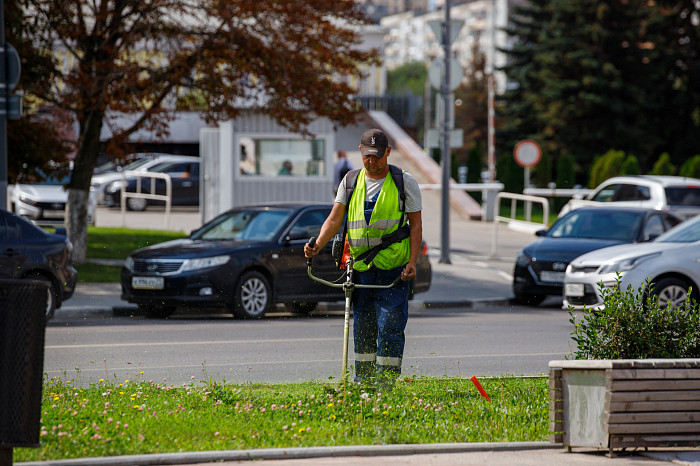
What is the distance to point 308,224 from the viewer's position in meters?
14.9

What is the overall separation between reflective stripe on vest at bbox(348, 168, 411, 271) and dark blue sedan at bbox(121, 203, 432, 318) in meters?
6.11

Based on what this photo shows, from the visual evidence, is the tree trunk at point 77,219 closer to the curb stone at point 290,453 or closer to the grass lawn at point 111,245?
the grass lawn at point 111,245

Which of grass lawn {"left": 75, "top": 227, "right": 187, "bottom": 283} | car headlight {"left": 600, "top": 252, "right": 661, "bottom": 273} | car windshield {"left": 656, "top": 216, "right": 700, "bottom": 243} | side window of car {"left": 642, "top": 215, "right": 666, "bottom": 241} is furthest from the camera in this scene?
grass lawn {"left": 75, "top": 227, "right": 187, "bottom": 283}

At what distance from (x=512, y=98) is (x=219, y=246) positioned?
1657 inches

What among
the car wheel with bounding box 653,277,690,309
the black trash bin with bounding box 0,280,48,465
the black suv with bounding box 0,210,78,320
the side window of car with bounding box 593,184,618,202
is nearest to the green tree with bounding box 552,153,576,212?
the side window of car with bounding box 593,184,618,202

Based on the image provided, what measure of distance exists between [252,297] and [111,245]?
9500mm

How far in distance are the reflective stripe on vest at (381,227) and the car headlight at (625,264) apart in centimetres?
682

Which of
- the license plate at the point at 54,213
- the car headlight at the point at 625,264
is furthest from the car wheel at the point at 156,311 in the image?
the license plate at the point at 54,213

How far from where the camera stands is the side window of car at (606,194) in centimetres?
2552

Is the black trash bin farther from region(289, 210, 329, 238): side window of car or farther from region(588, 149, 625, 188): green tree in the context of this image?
region(588, 149, 625, 188): green tree

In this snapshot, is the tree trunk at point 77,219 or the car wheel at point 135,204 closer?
the tree trunk at point 77,219

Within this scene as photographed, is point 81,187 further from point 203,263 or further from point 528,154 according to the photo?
point 528,154

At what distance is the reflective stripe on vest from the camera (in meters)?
7.35

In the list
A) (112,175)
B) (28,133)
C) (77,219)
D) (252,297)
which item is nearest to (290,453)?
(252,297)
